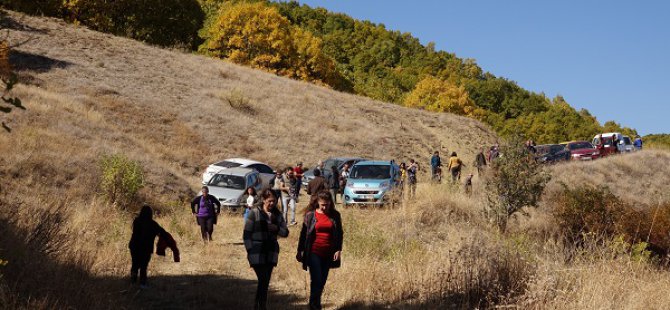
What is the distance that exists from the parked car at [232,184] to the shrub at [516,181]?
8619mm

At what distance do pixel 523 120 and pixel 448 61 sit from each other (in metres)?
47.2

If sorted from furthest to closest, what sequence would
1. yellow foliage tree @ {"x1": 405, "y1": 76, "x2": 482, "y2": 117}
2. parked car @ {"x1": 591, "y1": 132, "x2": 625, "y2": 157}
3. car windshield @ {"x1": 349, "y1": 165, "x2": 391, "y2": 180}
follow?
1. yellow foliage tree @ {"x1": 405, "y1": 76, "x2": 482, "y2": 117}
2. parked car @ {"x1": 591, "y1": 132, "x2": 625, "y2": 157}
3. car windshield @ {"x1": 349, "y1": 165, "x2": 391, "y2": 180}

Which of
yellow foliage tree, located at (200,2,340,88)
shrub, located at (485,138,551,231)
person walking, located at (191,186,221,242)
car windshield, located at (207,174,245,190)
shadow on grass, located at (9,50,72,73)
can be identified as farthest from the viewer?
yellow foliage tree, located at (200,2,340,88)

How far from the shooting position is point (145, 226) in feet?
31.5

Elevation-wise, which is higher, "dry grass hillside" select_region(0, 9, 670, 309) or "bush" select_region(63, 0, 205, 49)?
"bush" select_region(63, 0, 205, 49)

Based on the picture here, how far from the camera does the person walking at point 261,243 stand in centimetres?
783

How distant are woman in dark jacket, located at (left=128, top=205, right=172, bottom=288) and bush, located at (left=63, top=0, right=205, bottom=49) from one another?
52095 mm

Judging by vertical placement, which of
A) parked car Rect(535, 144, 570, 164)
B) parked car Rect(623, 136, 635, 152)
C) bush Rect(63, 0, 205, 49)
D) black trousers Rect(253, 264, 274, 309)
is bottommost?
black trousers Rect(253, 264, 274, 309)

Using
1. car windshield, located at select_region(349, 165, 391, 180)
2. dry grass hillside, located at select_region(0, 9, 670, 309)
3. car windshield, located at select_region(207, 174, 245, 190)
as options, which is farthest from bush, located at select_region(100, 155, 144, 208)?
car windshield, located at select_region(349, 165, 391, 180)

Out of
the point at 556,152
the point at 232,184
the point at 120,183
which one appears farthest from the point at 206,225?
the point at 556,152

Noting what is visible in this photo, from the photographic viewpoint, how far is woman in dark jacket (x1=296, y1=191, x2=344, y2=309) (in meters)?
7.84

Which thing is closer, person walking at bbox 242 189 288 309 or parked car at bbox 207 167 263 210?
person walking at bbox 242 189 288 309

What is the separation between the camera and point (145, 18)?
202ft

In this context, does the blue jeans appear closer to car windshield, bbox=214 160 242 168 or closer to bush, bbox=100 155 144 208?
bush, bbox=100 155 144 208
